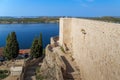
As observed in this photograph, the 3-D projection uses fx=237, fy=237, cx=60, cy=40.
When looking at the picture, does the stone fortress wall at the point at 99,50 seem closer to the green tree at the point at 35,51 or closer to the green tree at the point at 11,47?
the green tree at the point at 35,51

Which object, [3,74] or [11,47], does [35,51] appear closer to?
[11,47]

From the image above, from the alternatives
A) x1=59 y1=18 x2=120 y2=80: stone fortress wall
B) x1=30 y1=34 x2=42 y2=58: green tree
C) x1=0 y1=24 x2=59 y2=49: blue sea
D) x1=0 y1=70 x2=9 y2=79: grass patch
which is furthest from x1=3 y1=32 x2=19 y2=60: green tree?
x1=59 y1=18 x2=120 y2=80: stone fortress wall

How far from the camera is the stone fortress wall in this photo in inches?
306

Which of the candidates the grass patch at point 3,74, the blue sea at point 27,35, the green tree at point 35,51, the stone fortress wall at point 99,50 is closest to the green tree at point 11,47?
the green tree at point 35,51

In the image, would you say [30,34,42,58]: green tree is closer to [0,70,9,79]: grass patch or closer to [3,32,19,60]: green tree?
[3,32,19,60]: green tree

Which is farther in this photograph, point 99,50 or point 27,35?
point 27,35

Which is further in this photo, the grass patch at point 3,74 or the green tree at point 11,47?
the green tree at point 11,47

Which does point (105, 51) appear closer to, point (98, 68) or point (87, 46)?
point (98, 68)

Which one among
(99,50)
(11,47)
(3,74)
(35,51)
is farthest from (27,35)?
(99,50)

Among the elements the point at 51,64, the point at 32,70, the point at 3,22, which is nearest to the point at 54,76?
the point at 51,64

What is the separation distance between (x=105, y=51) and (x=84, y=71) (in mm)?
4124

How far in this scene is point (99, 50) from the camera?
31.9ft

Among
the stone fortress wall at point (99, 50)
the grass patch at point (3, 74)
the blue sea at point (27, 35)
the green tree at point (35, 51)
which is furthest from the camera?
the blue sea at point (27, 35)

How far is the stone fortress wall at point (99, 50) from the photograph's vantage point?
7.78 metres
